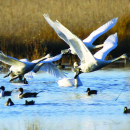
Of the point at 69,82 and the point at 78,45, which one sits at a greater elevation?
the point at 78,45

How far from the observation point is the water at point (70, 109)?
8.68m

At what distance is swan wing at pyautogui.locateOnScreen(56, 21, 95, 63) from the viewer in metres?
11.6

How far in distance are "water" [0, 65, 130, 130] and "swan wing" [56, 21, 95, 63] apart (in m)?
1.13

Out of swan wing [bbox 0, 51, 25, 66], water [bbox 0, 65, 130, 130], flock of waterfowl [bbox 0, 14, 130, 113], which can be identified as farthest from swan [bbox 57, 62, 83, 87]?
swan wing [bbox 0, 51, 25, 66]

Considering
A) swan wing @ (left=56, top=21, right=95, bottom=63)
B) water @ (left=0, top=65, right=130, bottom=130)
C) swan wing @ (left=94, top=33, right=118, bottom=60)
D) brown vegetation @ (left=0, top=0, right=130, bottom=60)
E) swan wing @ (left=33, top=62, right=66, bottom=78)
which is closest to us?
water @ (left=0, top=65, right=130, bottom=130)

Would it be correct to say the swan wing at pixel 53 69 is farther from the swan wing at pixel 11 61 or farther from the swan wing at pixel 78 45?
the swan wing at pixel 78 45

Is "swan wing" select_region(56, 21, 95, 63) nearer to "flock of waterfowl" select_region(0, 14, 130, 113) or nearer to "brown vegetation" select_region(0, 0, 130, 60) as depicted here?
"flock of waterfowl" select_region(0, 14, 130, 113)

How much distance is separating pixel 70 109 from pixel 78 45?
256 centimetres

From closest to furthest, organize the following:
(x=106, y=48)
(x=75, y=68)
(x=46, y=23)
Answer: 1. (x=75, y=68)
2. (x=106, y=48)
3. (x=46, y=23)

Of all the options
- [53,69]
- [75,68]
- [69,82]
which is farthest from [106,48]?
[53,69]

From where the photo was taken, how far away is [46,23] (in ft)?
81.0

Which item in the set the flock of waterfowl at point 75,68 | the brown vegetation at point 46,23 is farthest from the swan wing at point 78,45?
the brown vegetation at point 46,23

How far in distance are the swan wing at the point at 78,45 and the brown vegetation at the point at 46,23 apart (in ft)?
24.6

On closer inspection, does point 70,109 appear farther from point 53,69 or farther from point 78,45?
point 53,69
